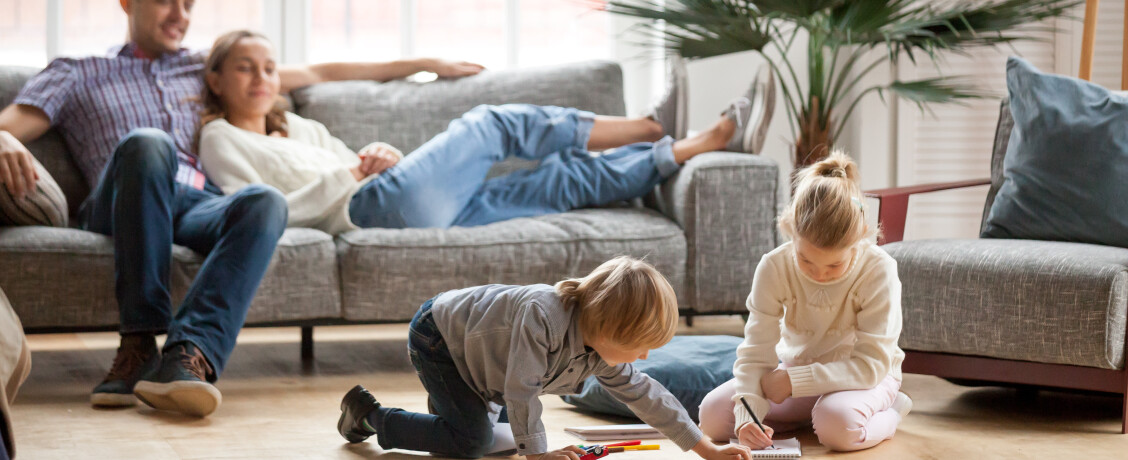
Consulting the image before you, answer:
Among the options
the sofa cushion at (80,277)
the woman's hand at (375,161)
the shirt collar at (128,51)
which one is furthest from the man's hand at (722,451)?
the shirt collar at (128,51)

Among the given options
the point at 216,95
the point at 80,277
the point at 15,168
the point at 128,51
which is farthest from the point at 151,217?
the point at 128,51

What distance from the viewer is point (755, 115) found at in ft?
9.50

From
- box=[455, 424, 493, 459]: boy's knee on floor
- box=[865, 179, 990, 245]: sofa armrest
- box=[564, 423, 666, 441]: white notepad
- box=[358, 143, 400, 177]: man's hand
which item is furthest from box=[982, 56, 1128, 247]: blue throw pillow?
box=[358, 143, 400, 177]: man's hand

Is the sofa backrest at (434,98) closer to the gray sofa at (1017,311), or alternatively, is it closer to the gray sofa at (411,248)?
the gray sofa at (411,248)

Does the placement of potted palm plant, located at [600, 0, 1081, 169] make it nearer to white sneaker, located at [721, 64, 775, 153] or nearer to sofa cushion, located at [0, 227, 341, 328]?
white sneaker, located at [721, 64, 775, 153]

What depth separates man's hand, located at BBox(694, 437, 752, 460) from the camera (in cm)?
162

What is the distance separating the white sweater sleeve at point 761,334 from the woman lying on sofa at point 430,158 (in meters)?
0.98

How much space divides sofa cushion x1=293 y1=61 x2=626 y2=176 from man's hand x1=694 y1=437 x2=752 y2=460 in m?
1.64

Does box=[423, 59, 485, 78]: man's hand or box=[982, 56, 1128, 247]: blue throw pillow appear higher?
box=[423, 59, 485, 78]: man's hand

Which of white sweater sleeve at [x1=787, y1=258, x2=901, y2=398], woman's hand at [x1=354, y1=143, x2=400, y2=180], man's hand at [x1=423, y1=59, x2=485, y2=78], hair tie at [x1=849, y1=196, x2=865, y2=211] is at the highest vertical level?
man's hand at [x1=423, y1=59, x2=485, y2=78]

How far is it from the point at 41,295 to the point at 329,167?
76 cm

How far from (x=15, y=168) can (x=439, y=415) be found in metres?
1.15

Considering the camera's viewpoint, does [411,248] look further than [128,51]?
No

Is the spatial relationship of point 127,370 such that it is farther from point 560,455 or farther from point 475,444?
point 560,455
